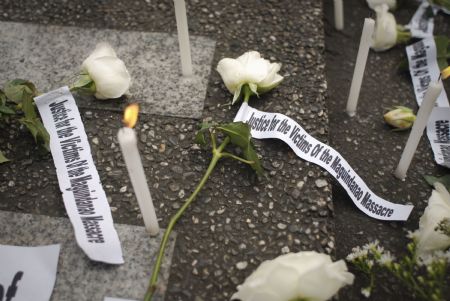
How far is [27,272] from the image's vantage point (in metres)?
0.97

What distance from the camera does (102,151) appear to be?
116 cm

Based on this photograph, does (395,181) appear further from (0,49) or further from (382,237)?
(0,49)

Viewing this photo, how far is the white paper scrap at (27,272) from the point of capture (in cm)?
94

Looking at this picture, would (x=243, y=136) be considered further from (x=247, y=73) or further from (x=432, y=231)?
(x=432, y=231)

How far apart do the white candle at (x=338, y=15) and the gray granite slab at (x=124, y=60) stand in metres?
0.42

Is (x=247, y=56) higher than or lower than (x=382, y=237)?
higher

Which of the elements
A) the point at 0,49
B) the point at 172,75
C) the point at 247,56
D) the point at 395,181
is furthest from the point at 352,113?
the point at 0,49

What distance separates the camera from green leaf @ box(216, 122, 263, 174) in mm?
1059

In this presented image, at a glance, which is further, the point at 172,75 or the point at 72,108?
the point at 172,75

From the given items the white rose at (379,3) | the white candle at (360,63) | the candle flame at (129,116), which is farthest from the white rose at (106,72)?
the white rose at (379,3)

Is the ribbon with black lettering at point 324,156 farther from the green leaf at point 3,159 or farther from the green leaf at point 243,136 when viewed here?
the green leaf at point 3,159

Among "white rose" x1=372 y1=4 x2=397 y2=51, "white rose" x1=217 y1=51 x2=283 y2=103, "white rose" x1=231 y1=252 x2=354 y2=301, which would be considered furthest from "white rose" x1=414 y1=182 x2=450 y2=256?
"white rose" x1=372 y1=4 x2=397 y2=51

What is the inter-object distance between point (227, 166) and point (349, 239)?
311mm

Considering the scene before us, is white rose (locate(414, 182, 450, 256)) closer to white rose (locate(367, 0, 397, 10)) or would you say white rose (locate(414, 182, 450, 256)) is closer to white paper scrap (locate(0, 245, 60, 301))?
white paper scrap (locate(0, 245, 60, 301))
